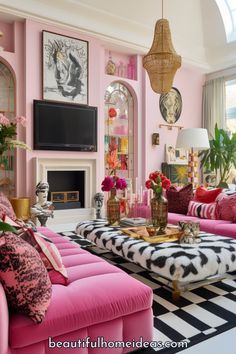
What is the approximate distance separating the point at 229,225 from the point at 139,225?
954 mm

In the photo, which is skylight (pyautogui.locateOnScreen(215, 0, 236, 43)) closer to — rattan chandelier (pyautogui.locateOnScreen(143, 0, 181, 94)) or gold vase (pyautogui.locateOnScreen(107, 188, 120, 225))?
rattan chandelier (pyautogui.locateOnScreen(143, 0, 181, 94))

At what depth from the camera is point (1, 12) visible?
4465 mm

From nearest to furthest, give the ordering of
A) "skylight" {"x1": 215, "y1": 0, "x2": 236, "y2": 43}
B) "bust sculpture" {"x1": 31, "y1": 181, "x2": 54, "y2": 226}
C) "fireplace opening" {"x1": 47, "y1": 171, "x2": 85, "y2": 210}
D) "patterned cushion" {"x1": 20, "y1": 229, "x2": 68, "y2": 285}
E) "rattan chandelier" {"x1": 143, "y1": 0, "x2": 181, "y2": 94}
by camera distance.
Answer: "patterned cushion" {"x1": 20, "y1": 229, "x2": 68, "y2": 285}, "rattan chandelier" {"x1": 143, "y1": 0, "x2": 181, "y2": 94}, "bust sculpture" {"x1": 31, "y1": 181, "x2": 54, "y2": 226}, "fireplace opening" {"x1": 47, "y1": 171, "x2": 85, "y2": 210}, "skylight" {"x1": 215, "y1": 0, "x2": 236, "y2": 43}

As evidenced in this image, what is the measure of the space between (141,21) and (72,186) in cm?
345

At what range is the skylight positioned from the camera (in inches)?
238

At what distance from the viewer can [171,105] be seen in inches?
261

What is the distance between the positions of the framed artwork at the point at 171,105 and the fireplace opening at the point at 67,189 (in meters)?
2.39

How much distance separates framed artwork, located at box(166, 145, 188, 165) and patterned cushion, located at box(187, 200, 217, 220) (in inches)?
109

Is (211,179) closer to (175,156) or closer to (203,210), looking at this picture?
(175,156)

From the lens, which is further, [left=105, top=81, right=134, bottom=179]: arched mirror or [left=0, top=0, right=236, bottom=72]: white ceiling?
[left=105, top=81, right=134, bottom=179]: arched mirror

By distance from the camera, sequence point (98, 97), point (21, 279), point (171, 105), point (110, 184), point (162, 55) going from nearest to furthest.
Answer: point (21, 279) → point (110, 184) → point (162, 55) → point (98, 97) → point (171, 105)

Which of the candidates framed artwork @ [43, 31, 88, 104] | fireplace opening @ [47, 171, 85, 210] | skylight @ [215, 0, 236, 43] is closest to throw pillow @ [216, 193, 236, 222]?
fireplace opening @ [47, 171, 85, 210]

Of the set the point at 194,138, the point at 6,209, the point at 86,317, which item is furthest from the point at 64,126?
the point at 86,317

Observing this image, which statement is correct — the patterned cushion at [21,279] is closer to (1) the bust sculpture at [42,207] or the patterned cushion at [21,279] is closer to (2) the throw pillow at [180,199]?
(2) the throw pillow at [180,199]
